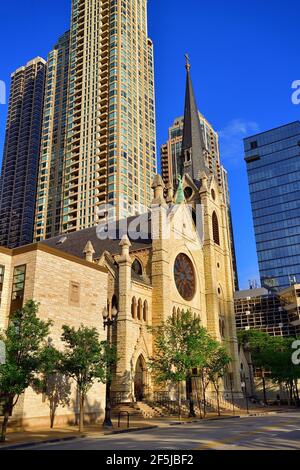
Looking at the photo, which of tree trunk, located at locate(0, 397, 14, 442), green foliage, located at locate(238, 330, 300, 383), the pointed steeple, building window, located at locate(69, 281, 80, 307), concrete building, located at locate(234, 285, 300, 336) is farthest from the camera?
concrete building, located at locate(234, 285, 300, 336)

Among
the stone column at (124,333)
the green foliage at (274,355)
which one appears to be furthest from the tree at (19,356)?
the green foliage at (274,355)

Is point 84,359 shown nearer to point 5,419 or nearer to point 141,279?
point 5,419

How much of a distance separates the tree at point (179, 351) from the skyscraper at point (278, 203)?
3414 inches

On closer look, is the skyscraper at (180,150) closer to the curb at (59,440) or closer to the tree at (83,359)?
the tree at (83,359)

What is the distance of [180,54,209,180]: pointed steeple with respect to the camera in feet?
228

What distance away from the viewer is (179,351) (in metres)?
37.9

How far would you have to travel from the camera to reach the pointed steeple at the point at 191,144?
6944 centimetres

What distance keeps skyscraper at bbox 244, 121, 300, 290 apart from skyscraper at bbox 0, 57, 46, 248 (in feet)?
228

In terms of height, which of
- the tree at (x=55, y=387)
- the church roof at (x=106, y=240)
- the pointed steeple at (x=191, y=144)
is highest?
the pointed steeple at (x=191, y=144)

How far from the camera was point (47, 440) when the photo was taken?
19.7 meters

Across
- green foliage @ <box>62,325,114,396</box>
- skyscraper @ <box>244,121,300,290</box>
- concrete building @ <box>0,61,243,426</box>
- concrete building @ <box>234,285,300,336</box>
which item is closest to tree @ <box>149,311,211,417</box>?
concrete building @ <box>0,61,243,426</box>

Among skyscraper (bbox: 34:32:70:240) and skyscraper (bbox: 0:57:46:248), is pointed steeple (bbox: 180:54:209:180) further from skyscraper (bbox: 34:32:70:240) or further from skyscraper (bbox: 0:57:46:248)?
skyscraper (bbox: 0:57:46:248)

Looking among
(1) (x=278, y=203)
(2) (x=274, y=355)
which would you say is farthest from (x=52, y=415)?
(1) (x=278, y=203)

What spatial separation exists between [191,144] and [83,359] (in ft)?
169
